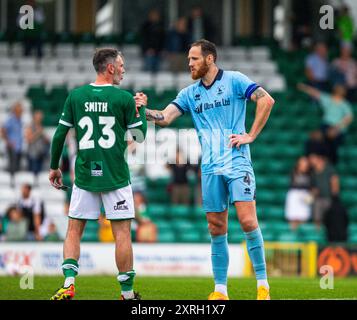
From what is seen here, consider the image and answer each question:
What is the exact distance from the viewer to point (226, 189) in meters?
11.4

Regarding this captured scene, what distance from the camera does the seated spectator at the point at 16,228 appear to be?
69.1 ft

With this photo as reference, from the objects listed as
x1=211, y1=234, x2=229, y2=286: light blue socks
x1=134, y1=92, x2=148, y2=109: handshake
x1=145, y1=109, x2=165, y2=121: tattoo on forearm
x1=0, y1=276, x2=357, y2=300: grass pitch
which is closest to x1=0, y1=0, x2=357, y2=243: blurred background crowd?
x1=0, y1=276, x2=357, y2=300: grass pitch

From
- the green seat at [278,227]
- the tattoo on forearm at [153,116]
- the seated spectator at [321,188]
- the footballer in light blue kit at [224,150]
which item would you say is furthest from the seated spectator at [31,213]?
the footballer in light blue kit at [224,150]

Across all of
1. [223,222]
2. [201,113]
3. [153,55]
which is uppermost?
[153,55]

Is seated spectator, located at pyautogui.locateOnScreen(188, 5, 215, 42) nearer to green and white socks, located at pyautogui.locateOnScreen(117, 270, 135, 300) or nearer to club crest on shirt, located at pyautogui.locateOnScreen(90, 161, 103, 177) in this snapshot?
club crest on shirt, located at pyautogui.locateOnScreen(90, 161, 103, 177)

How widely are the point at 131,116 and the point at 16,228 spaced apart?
10654mm

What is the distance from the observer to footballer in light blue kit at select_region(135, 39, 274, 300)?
11219 millimetres

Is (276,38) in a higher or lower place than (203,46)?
higher

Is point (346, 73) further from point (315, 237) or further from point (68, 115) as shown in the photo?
point (68, 115)

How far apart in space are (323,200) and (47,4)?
1088cm

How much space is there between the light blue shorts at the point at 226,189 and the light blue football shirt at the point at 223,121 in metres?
0.07

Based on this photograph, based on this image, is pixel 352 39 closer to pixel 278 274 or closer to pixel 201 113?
pixel 278 274
